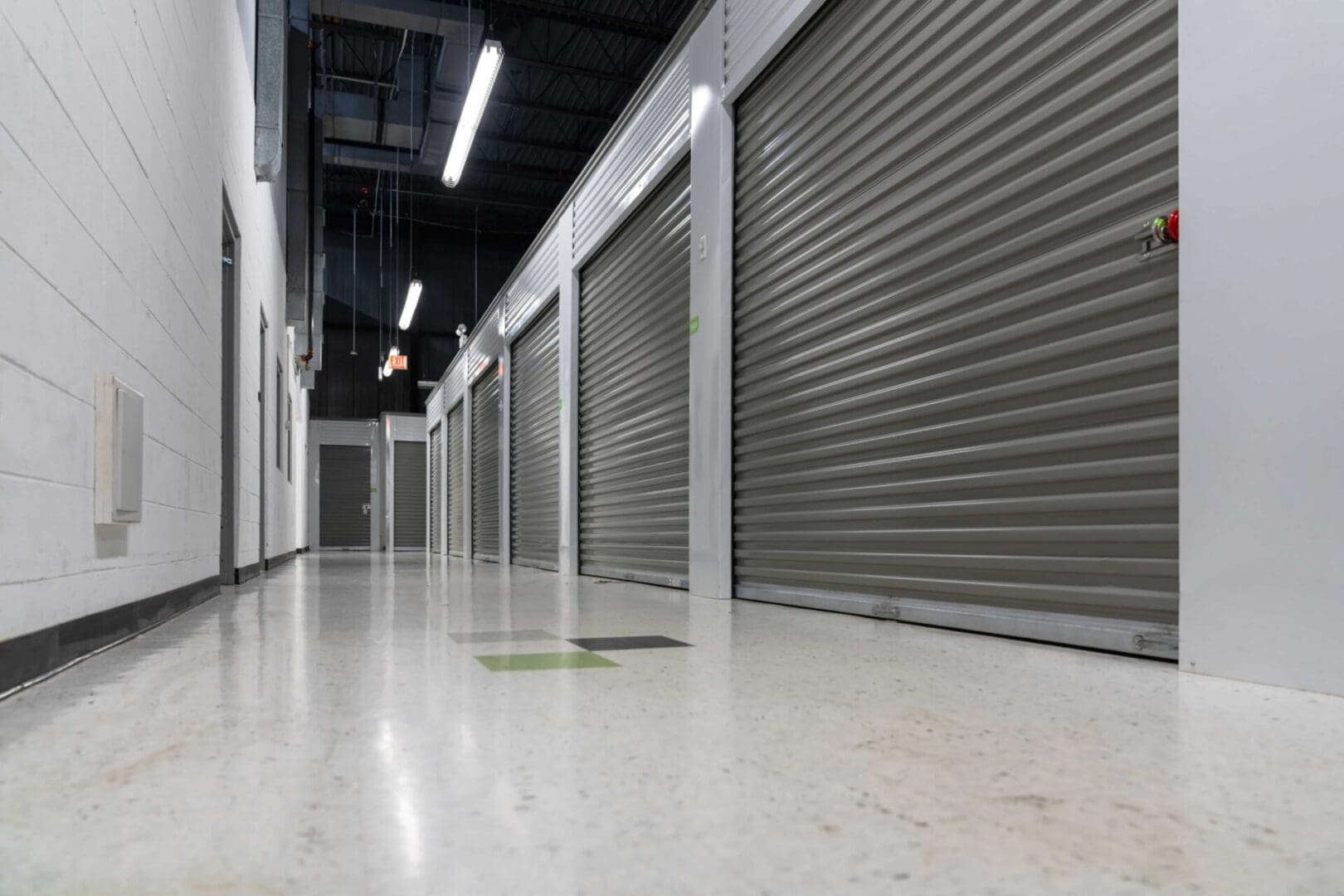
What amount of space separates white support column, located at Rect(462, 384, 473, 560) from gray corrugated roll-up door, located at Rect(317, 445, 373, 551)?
810 cm

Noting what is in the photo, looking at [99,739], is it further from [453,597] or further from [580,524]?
[580,524]

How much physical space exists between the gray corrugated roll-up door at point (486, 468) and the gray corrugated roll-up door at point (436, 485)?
3699 millimetres

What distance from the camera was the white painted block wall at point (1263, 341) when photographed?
1.74m

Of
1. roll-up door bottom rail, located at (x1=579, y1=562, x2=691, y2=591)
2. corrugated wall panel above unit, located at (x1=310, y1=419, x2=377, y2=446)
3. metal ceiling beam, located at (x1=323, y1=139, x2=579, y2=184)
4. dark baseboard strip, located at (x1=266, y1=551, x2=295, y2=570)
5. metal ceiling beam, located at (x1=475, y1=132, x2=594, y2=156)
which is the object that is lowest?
dark baseboard strip, located at (x1=266, y1=551, x2=295, y2=570)

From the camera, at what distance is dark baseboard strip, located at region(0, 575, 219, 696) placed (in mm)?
1839

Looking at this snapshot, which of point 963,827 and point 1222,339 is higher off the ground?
point 1222,339

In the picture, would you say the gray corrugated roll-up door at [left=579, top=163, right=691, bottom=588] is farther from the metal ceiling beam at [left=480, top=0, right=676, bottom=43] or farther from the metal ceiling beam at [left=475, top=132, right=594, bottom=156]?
the metal ceiling beam at [left=475, top=132, right=594, bottom=156]

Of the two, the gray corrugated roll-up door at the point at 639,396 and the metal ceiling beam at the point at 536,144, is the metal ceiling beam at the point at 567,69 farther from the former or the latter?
the gray corrugated roll-up door at the point at 639,396

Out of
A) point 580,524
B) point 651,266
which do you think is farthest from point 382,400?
point 651,266

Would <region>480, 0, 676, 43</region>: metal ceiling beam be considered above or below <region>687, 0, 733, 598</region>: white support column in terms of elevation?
above

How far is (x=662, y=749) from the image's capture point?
1344mm

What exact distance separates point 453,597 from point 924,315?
3.05m

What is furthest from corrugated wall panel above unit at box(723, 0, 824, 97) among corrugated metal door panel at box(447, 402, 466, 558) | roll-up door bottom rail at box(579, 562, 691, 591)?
corrugated metal door panel at box(447, 402, 466, 558)

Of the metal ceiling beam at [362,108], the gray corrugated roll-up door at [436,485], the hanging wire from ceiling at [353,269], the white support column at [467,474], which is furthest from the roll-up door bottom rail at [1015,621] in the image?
the hanging wire from ceiling at [353,269]
